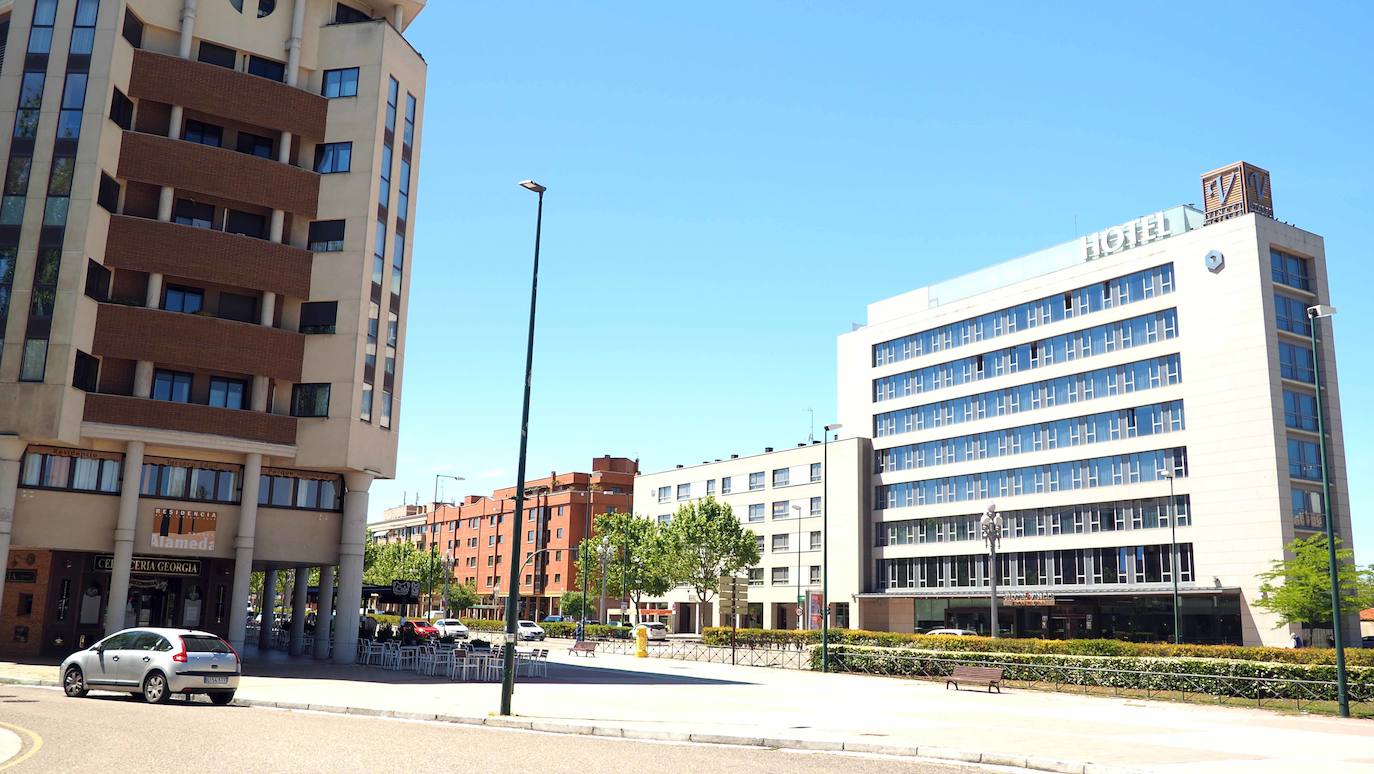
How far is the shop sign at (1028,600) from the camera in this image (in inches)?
2786

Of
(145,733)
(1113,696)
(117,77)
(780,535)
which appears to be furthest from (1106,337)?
(145,733)

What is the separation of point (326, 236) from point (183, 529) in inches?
480

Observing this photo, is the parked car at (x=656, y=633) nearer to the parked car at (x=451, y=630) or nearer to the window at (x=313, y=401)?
the parked car at (x=451, y=630)

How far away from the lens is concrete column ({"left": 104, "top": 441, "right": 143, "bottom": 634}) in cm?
3644

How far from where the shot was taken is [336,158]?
42156 millimetres

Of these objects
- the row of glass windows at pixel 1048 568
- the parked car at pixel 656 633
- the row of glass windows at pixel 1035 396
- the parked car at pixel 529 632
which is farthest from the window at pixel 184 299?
the row of glass windows at pixel 1035 396

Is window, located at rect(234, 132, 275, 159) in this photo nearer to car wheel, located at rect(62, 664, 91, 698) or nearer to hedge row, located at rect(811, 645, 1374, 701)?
car wheel, located at rect(62, 664, 91, 698)

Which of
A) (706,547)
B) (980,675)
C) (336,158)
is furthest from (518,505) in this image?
(706,547)

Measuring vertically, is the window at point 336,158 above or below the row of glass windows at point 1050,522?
above

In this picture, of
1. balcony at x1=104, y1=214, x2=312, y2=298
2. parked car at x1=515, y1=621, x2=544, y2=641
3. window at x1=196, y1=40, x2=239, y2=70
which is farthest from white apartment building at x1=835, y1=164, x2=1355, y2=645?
window at x1=196, y1=40, x2=239, y2=70

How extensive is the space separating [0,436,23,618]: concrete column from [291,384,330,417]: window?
29.7ft

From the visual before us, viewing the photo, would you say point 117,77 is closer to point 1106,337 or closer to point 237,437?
point 237,437

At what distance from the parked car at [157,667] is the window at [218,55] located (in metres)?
27.0

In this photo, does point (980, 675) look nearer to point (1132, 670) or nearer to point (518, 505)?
point (1132, 670)
